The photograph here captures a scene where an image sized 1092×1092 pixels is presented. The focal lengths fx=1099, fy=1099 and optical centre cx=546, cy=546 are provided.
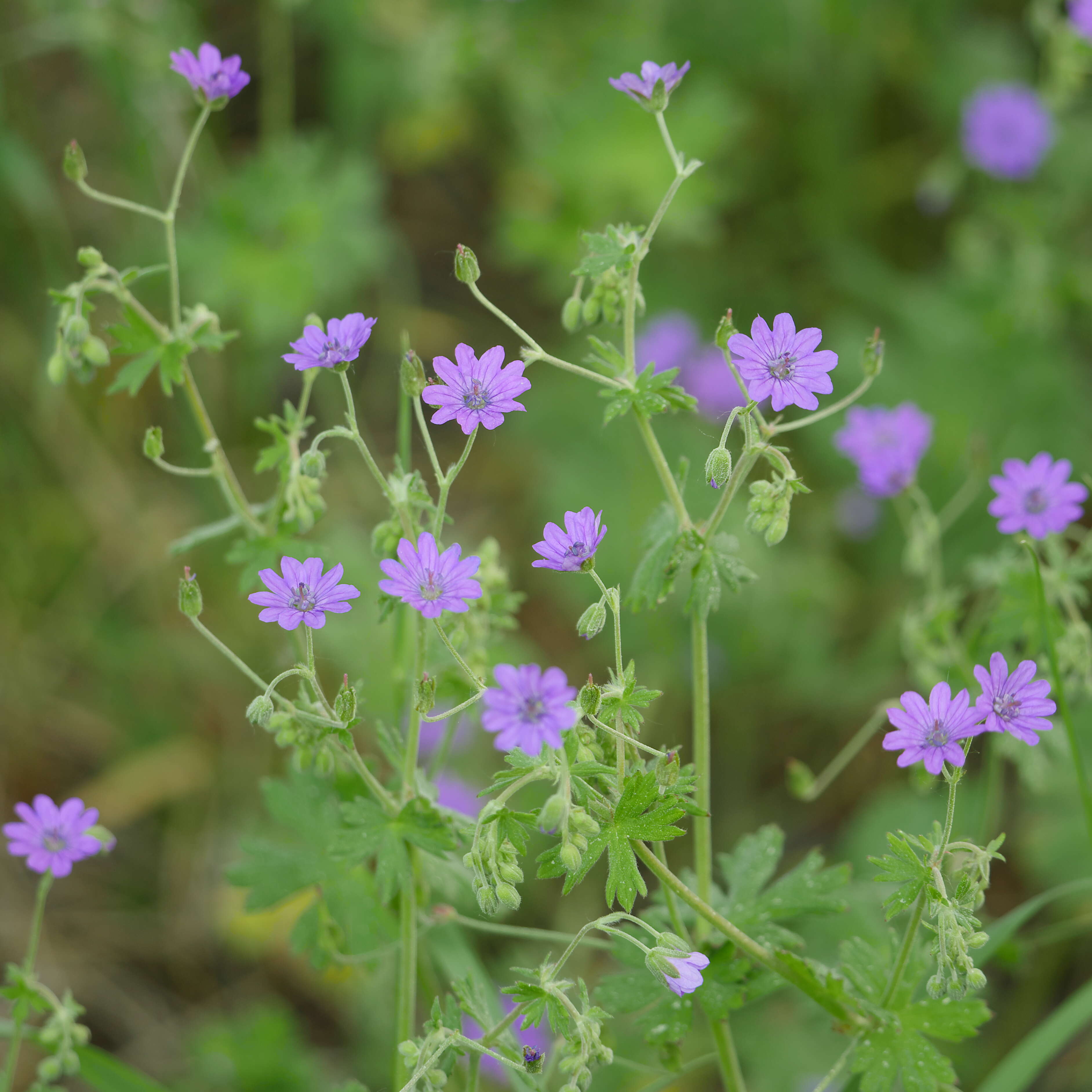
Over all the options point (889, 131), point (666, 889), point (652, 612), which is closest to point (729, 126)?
point (889, 131)

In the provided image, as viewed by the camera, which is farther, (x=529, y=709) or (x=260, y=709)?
(x=260, y=709)

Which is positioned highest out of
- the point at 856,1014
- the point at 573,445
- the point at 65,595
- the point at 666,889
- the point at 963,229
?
the point at 963,229

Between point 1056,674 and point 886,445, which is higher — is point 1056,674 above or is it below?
below

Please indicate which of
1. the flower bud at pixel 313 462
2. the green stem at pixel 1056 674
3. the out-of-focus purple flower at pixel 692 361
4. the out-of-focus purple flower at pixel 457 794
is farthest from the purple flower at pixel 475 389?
the out-of-focus purple flower at pixel 692 361

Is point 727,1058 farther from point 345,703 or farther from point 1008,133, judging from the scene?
point 1008,133

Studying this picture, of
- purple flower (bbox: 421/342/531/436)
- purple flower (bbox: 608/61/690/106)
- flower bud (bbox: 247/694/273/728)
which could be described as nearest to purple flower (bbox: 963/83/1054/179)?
purple flower (bbox: 608/61/690/106)

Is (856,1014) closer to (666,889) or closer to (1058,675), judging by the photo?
(666,889)

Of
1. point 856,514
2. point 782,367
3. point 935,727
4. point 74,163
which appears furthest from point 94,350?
point 856,514
